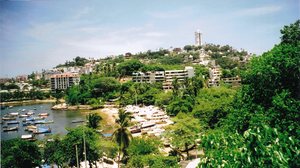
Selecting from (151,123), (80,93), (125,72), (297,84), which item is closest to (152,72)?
(125,72)

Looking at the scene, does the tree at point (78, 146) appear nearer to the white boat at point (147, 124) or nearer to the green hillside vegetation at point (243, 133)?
the green hillside vegetation at point (243, 133)

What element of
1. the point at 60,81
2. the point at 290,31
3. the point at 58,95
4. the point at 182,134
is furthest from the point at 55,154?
the point at 60,81

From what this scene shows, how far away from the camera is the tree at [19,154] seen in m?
10.9

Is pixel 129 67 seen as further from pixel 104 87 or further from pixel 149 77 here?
pixel 104 87

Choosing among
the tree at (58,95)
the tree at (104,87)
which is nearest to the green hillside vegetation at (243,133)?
the tree at (104,87)

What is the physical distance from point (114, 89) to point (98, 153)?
3429 centimetres

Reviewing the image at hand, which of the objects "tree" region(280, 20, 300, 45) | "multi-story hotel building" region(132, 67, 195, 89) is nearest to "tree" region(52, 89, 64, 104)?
"multi-story hotel building" region(132, 67, 195, 89)

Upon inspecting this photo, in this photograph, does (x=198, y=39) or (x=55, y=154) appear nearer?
(x=55, y=154)

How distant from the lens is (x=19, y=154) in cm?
1125

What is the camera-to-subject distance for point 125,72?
5631 centimetres

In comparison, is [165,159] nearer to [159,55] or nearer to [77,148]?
[77,148]

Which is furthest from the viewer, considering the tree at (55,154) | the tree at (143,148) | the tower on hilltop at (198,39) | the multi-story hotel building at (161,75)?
the tower on hilltop at (198,39)

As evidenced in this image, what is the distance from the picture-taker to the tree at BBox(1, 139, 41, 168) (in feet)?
35.6

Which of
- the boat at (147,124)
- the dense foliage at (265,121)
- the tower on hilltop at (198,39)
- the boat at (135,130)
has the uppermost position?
the tower on hilltop at (198,39)
